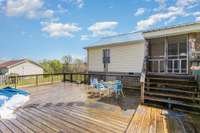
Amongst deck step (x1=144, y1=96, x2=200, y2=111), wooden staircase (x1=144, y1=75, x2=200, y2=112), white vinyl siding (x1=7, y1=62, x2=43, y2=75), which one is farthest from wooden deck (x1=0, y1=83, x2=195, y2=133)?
white vinyl siding (x1=7, y1=62, x2=43, y2=75)

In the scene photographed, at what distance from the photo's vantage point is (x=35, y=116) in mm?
4652

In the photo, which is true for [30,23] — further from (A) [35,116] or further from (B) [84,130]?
(B) [84,130]

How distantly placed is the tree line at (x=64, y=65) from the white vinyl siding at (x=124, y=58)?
14.7 ft

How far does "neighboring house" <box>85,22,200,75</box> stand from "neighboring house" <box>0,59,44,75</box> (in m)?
17.8

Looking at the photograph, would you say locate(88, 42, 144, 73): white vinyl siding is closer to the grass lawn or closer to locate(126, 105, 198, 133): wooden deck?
locate(126, 105, 198, 133): wooden deck

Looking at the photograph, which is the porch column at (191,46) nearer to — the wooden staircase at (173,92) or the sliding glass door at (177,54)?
the wooden staircase at (173,92)

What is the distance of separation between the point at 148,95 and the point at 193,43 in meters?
2.71

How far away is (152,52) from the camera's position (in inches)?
364

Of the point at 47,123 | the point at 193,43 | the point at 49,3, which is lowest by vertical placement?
the point at 47,123

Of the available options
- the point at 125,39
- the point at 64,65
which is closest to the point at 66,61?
the point at 64,65

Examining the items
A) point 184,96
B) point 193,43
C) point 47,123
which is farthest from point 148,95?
point 47,123

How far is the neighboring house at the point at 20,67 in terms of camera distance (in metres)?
25.7

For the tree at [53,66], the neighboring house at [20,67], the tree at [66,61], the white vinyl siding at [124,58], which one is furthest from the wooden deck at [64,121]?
the neighboring house at [20,67]

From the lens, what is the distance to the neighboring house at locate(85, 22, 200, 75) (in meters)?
6.47
